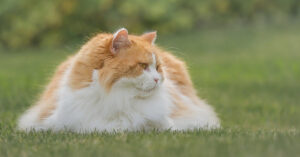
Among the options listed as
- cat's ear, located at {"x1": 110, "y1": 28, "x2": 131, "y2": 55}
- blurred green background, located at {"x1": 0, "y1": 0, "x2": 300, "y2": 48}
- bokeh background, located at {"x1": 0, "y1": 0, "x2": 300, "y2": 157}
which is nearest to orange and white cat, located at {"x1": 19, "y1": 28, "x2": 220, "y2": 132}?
cat's ear, located at {"x1": 110, "y1": 28, "x2": 131, "y2": 55}

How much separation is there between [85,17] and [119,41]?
16.1 metres

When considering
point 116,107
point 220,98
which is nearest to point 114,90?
point 116,107

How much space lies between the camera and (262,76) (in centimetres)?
1220

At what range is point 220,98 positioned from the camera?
9.39m

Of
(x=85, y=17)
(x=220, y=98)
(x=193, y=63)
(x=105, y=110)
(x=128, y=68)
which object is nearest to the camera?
(x=128, y=68)

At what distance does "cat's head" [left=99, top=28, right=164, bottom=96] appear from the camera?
4.54m

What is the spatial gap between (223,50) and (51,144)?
14.6 metres

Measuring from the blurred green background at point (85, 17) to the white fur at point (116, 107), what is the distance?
13084 millimetres

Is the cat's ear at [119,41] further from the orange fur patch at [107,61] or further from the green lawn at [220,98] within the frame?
the green lawn at [220,98]

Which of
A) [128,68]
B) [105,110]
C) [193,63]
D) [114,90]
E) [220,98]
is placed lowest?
[105,110]

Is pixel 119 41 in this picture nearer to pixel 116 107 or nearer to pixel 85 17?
pixel 116 107

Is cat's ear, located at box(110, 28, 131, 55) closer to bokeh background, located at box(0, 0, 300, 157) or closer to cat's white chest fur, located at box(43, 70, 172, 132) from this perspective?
cat's white chest fur, located at box(43, 70, 172, 132)

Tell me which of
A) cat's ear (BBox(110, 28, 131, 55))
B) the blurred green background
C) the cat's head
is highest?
the blurred green background

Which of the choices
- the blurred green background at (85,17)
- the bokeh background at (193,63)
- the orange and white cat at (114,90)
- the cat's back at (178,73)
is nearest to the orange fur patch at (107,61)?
the orange and white cat at (114,90)
